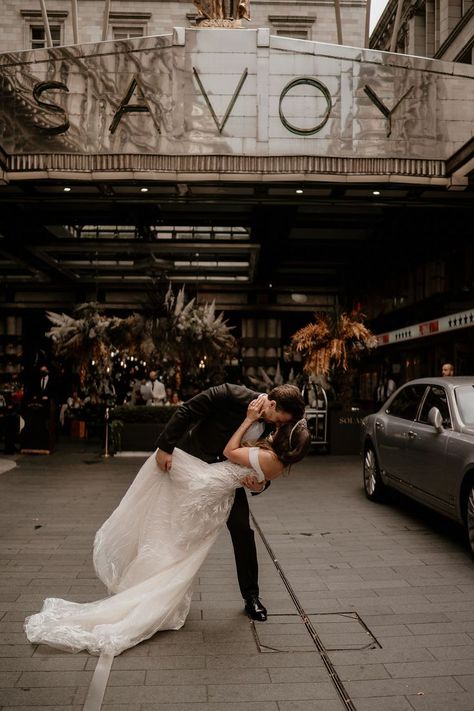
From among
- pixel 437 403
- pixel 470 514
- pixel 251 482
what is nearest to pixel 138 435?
pixel 437 403

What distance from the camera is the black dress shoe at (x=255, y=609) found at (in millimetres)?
5332

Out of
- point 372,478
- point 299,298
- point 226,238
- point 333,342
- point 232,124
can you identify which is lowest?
point 372,478

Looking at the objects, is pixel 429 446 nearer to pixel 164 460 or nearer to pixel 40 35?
pixel 164 460

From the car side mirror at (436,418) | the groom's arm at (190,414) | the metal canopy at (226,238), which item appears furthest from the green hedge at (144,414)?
the groom's arm at (190,414)

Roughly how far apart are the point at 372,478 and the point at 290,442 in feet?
20.7

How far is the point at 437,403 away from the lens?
8.87 meters

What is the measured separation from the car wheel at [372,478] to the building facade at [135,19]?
2535cm

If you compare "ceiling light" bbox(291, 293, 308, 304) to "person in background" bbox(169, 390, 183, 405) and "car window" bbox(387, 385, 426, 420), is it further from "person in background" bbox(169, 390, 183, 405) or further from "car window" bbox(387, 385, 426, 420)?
"car window" bbox(387, 385, 426, 420)

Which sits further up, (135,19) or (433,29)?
(135,19)

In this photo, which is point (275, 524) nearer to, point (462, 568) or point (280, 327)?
point (462, 568)

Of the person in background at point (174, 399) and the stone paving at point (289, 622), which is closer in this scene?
the stone paving at point (289, 622)

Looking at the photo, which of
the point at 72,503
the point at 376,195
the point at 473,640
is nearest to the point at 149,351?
the point at 376,195

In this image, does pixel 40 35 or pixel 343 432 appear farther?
pixel 40 35

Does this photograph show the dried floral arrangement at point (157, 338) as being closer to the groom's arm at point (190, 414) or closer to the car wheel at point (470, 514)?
the car wheel at point (470, 514)
